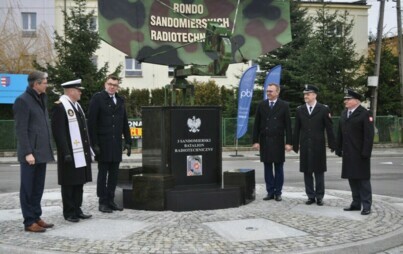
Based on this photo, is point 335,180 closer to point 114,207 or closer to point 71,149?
point 114,207

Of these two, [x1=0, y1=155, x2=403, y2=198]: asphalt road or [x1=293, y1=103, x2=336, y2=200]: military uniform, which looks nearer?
[x1=293, y1=103, x2=336, y2=200]: military uniform

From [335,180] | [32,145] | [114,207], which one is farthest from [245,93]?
[32,145]

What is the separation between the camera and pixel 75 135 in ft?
24.6

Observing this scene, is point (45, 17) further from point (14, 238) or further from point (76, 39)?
point (14, 238)

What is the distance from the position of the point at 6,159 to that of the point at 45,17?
16794mm

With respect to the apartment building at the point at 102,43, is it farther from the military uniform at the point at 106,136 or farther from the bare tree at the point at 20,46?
the military uniform at the point at 106,136

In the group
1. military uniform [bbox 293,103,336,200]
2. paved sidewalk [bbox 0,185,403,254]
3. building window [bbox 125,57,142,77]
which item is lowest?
paved sidewalk [bbox 0,185,403,254]

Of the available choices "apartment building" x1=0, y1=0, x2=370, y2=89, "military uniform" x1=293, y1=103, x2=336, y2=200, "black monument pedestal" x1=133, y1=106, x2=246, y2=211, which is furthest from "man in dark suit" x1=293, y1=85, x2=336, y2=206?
"apartment building" x1=0, y1=0, x2=370, y2=89

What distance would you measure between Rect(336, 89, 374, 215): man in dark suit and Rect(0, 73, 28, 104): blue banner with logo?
24.1m

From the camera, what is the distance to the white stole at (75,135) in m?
7.44

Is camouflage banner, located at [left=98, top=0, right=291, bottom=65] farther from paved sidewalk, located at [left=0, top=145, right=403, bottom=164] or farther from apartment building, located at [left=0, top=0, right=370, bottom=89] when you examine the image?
apartment building, located at [left=0, top=0, right=370, bottom=89]

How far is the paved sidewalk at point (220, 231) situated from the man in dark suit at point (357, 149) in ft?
1.08

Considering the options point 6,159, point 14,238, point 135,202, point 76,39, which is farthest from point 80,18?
point 14,238

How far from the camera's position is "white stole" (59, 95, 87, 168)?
7441mm
